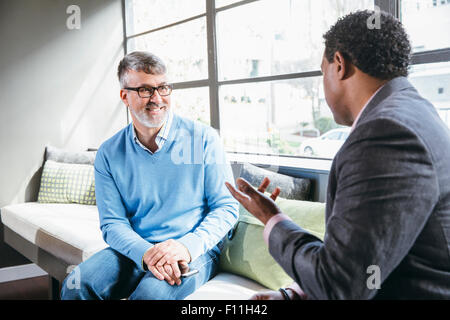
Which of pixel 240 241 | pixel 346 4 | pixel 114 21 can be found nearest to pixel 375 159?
pixel 240 241

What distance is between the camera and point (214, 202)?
1.69 metres

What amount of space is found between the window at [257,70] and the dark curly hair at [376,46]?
4.79 feet

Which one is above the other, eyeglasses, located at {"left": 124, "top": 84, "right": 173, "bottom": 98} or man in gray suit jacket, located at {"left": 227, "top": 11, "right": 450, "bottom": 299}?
eyeglasses, located at {"left": 124, "top": 84, "right": 173, "bottom": 98}

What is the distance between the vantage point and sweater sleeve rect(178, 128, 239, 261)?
5.08 feet

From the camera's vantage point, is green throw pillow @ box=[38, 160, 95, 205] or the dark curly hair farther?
green throw pillow @ box=[38, 160, 95, 205]

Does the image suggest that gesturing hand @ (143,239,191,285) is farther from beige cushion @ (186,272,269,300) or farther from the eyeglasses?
A: the eyeglasses

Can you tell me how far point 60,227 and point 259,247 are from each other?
154 centimetres

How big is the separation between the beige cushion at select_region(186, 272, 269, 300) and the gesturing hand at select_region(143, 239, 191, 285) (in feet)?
0.40

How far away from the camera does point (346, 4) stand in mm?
2414

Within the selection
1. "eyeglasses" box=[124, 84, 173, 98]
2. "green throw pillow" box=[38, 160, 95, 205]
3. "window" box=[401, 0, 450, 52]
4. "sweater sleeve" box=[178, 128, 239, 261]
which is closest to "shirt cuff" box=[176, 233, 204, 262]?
"sweater sleeve" box=[178, 128, 239, 261]

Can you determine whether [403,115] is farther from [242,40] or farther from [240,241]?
[242,40]
